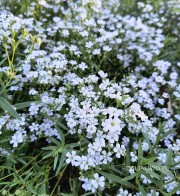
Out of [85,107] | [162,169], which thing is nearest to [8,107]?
[85,107]

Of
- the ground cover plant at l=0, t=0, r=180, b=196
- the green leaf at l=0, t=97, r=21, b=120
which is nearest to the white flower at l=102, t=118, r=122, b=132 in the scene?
the ground cover plant at l=0, t=0, r=180, b=196

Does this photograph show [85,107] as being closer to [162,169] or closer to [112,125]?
[112,125]

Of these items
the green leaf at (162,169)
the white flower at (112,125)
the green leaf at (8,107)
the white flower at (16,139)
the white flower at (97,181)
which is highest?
A: the green leaf at (8,107)

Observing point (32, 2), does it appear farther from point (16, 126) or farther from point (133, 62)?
point (16, 126)

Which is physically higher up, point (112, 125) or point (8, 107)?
point (8, 107)

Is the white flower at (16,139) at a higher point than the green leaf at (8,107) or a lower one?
lower

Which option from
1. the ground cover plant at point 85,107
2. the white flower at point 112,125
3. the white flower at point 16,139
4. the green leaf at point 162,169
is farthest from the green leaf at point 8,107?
the green leaf at point 162,169

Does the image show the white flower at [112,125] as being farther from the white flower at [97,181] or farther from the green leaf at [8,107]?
the green leaf at [8,107]

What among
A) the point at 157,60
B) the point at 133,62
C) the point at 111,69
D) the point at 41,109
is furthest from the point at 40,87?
the point at 157,60

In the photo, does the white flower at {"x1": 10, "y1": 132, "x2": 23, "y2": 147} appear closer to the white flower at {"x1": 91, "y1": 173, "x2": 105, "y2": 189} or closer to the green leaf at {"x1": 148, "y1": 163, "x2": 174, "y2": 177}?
the white flower at {"x1": 91, "y1": 173, "x2": 105, "y2": 189}
